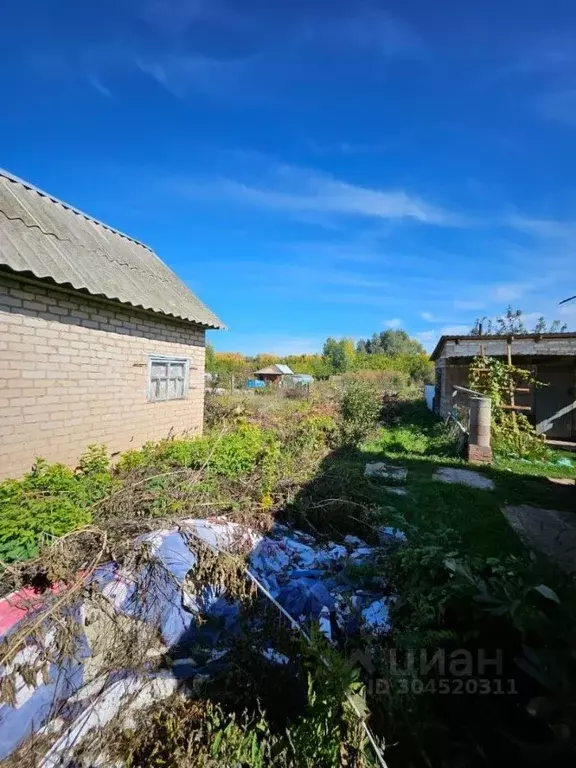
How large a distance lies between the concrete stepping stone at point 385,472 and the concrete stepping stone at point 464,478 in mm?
657

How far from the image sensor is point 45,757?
229 cm

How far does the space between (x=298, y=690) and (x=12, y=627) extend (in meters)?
2.17

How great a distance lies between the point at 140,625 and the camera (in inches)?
122

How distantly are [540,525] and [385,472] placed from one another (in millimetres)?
3113

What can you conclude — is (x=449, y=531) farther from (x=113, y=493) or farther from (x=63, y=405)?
(x=63, y=405)

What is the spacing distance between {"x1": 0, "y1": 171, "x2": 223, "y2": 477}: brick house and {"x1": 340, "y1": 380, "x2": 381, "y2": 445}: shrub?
460 centimetres

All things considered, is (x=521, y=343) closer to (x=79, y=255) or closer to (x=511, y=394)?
(x=511, y=394)

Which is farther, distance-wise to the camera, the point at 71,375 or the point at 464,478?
the point at 464,478

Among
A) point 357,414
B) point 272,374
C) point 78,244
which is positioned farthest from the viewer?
point 272,374

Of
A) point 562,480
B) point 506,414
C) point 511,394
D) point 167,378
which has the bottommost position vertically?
point 562,480

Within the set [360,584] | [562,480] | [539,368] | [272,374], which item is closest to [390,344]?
[272,374]

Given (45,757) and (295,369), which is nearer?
(45,757)

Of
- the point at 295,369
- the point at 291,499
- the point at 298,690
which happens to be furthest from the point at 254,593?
the point at 295,369

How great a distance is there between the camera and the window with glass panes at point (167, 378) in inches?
295
